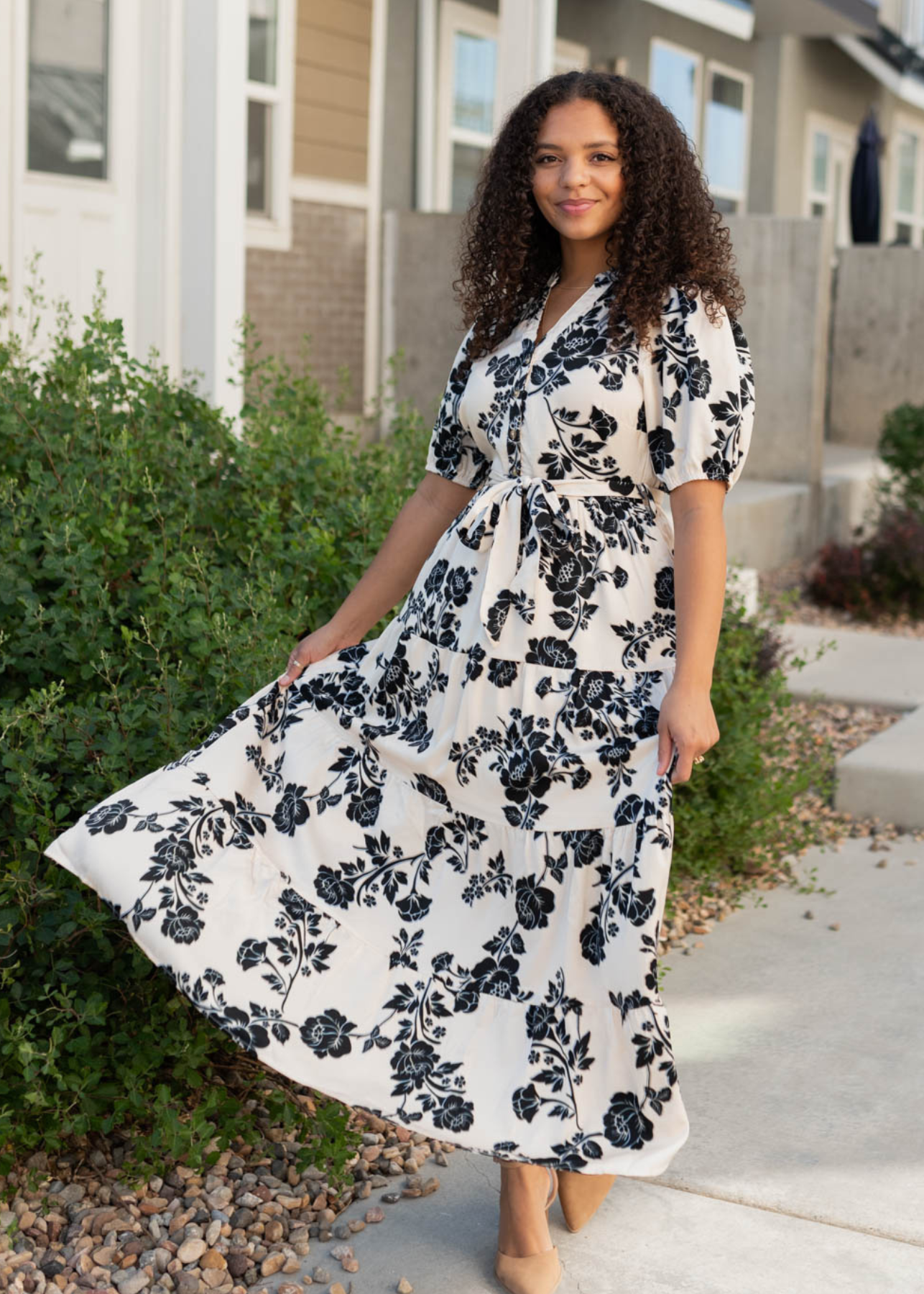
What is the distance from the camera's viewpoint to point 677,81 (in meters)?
13.9

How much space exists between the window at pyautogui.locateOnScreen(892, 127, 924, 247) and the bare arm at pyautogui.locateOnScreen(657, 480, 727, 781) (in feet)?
59.6

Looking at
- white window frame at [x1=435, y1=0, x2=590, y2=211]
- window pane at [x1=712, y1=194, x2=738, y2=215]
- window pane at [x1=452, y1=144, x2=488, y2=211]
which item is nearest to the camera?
white window frame at [x1=435, y1=0, x2=590, y2=211]

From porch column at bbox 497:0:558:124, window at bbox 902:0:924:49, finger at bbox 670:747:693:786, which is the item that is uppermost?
window at bbox 902:0:924:49

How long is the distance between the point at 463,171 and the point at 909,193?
35.6ft

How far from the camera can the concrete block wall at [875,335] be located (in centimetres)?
1305

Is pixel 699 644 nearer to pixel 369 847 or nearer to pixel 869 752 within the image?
pixel 369 847

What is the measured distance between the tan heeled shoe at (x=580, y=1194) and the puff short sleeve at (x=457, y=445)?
119 centimetres

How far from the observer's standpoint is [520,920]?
7.76ft

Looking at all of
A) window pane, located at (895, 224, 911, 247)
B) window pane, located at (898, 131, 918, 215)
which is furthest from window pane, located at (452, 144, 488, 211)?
window pane, located at (898, 131, 918, 215)

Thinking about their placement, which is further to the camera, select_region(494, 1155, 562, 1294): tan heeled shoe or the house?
the house

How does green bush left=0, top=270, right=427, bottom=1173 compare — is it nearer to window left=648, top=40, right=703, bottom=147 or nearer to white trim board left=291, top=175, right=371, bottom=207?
white trim board left=291, top=175, right=371, bottom=207

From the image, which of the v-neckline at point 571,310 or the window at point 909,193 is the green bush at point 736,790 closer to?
the v-neckline at point 571,310

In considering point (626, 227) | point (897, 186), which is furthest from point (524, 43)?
point (897, 186)

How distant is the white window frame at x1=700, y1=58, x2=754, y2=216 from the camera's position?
14250 millimetres
